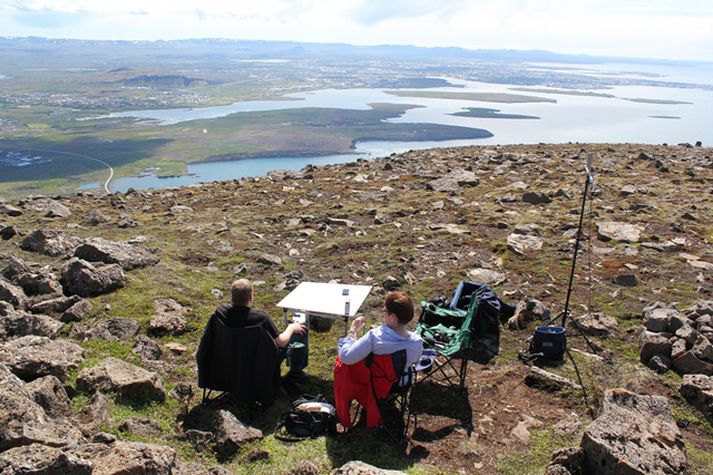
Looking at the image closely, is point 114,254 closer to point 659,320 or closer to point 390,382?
point 390,382

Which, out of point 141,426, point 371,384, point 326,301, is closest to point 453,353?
point 371,384

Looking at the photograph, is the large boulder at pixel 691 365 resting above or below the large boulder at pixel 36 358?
below

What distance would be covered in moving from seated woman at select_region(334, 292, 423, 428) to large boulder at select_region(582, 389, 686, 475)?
2214 mm

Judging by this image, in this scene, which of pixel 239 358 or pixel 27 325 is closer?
pixel 239 358

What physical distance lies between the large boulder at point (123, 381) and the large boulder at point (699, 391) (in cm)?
745

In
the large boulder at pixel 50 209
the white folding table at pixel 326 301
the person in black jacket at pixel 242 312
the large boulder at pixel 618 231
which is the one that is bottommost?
the large boulder at pixel 50 209

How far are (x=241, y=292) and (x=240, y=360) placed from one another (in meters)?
0.94

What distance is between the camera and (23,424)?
4648 millimetres

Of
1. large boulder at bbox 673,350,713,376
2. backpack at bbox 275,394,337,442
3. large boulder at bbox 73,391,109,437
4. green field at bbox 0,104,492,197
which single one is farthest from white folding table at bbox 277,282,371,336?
green field at bbox 0,104,492,197

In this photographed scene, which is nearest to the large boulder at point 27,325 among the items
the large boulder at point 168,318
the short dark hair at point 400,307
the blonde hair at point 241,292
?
the large boulder at point 168,318

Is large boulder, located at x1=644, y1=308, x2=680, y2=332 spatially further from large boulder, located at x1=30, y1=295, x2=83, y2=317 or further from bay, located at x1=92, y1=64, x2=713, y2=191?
bay, located at x1=92, y1=64, x2=713, y2=191

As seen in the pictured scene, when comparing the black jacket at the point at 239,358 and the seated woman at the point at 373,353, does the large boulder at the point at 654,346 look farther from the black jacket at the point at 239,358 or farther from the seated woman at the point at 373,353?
the black jacket at the point at 239,358

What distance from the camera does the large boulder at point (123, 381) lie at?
6602mm

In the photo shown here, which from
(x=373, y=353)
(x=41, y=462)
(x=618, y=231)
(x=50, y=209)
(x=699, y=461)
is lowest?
(x=50, y=209)
